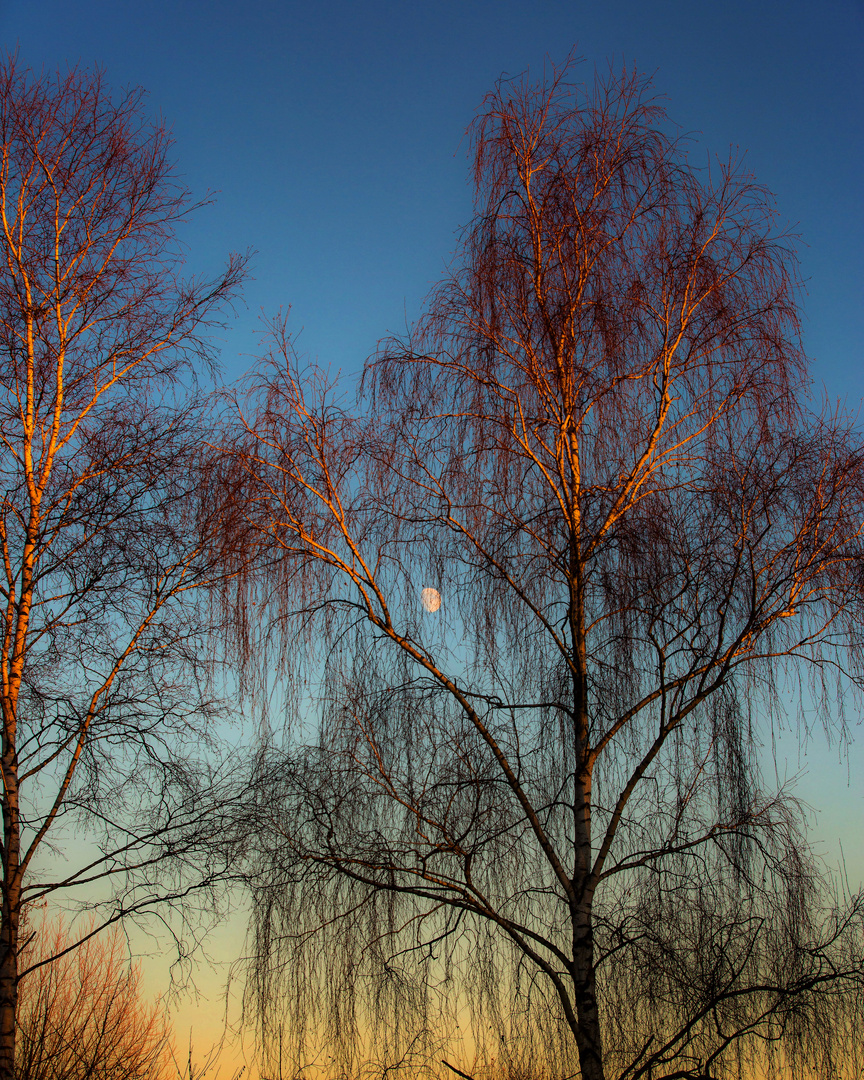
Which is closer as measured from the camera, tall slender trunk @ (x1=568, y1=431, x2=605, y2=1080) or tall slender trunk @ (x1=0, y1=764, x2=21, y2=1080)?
tall slender trunk @ (x1=568, y1=431, x2=605, y2=1080)

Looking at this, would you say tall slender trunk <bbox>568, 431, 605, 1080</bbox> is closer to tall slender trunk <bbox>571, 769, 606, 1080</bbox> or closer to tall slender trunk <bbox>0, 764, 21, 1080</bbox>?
tall slender trunk <bbox>571, 769, 606, 1080</bbox>

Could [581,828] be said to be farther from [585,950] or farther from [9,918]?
[9,918]

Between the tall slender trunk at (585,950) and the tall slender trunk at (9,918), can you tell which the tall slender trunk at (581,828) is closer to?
the tall slender trunk at (585,950)

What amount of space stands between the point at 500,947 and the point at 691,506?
3.44 m

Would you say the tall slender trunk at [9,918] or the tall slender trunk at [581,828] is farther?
the tall slender trunk at [9,918]

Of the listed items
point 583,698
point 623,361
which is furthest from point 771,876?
point 623,361

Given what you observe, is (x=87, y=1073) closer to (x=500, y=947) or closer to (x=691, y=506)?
(x=500, y=947)

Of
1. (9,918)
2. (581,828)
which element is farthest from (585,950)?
(9,918)

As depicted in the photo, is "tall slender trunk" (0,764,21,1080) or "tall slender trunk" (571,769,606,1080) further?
"tall slender trunk" (0,764,21,1080)

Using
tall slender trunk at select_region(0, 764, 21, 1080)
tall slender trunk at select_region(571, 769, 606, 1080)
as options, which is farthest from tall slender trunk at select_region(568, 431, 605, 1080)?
tall slender trunk at select_region(0, 764, 21, 1080)

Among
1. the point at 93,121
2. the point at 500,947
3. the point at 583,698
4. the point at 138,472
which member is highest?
the point at 93,121

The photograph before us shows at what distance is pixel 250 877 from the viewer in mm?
6594

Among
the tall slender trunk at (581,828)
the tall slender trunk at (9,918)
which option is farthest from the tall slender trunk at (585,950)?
the tall slender trunk at (9,918)

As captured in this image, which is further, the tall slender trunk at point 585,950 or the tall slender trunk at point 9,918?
the tall slender trunk at point 9,918
